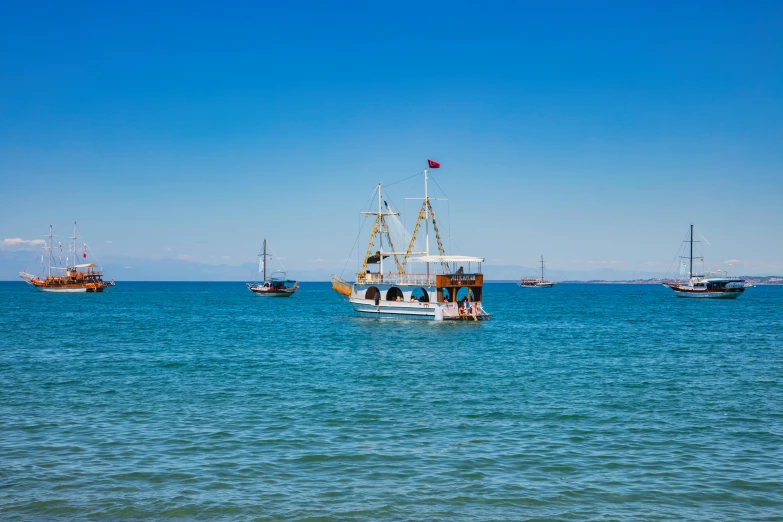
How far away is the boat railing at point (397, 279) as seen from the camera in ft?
202

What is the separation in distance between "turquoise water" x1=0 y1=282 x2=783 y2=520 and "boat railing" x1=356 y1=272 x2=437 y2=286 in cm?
2074

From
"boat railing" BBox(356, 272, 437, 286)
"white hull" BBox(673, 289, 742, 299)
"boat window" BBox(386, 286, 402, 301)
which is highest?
"boat railing" BBox(356, 272, 437, 286)

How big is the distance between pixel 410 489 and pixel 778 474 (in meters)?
9.02

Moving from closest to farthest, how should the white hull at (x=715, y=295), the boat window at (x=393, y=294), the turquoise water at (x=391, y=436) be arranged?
1. the turquoise water at (x=391, y=436)
2. the boat window at (x=393, y=294)
3. the white hull at (x=715, y=295)

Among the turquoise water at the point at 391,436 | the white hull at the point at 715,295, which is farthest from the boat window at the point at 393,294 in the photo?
the white hull at the point at 715,295

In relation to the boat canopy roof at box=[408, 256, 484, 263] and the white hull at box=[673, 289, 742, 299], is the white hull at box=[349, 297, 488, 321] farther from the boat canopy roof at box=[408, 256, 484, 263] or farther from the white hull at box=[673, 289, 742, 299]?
the white hull at box=[673, 289, 742, 299]

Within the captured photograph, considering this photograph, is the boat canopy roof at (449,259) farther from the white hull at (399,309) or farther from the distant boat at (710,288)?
the distant boat at (710,288)

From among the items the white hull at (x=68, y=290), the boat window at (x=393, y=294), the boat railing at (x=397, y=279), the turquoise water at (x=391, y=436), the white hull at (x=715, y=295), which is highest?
the boat railing at (x=397, y=279)

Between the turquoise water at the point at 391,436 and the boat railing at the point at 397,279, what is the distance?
20.7 metres

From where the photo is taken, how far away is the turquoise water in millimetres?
13742

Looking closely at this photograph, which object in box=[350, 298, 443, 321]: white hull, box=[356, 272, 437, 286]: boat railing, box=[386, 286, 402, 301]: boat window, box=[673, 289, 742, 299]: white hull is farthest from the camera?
box=[673, 289, 742, 299]: white hull

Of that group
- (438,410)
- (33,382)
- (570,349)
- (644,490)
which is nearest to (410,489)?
(644,490)

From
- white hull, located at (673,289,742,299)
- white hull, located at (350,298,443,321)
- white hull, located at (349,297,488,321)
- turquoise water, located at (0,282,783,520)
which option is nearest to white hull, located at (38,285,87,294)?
white hull, located at (350,298,443,321)

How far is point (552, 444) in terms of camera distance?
60.0ft
